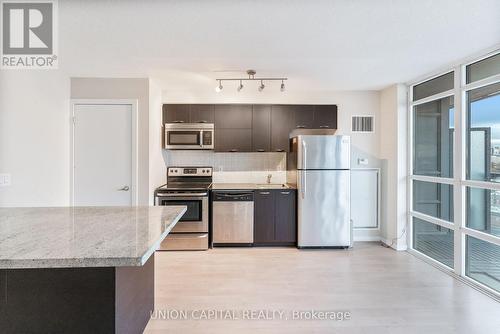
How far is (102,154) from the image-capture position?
369cm

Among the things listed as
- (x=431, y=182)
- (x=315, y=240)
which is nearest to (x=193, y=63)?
(x=315, y=240)

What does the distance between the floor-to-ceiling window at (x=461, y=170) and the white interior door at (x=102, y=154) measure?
13.3 feet

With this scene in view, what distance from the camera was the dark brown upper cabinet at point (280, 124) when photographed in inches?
173

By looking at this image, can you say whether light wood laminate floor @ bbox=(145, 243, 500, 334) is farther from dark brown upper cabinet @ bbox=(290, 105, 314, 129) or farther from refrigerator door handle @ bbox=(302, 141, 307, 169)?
dark brown upper cabinet @ bbox=(290, 105, 314, 129)

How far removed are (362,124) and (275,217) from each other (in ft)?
6.93

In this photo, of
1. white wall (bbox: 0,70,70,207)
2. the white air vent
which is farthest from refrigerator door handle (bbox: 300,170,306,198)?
white wall (bbox: 0,70,70,207)

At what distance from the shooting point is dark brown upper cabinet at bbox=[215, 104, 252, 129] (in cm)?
436

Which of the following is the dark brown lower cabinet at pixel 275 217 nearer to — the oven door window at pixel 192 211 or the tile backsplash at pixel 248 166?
the tile backsplash at pixel 248 166

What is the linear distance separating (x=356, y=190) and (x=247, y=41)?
3029 millimetres

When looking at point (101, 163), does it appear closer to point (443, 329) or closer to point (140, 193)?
point (140, 193)

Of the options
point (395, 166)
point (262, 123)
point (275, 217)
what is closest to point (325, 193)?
point (275, 217)

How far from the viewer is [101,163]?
3688 millimetres

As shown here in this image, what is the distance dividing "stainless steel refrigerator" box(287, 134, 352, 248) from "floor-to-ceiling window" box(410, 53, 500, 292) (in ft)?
3.35
